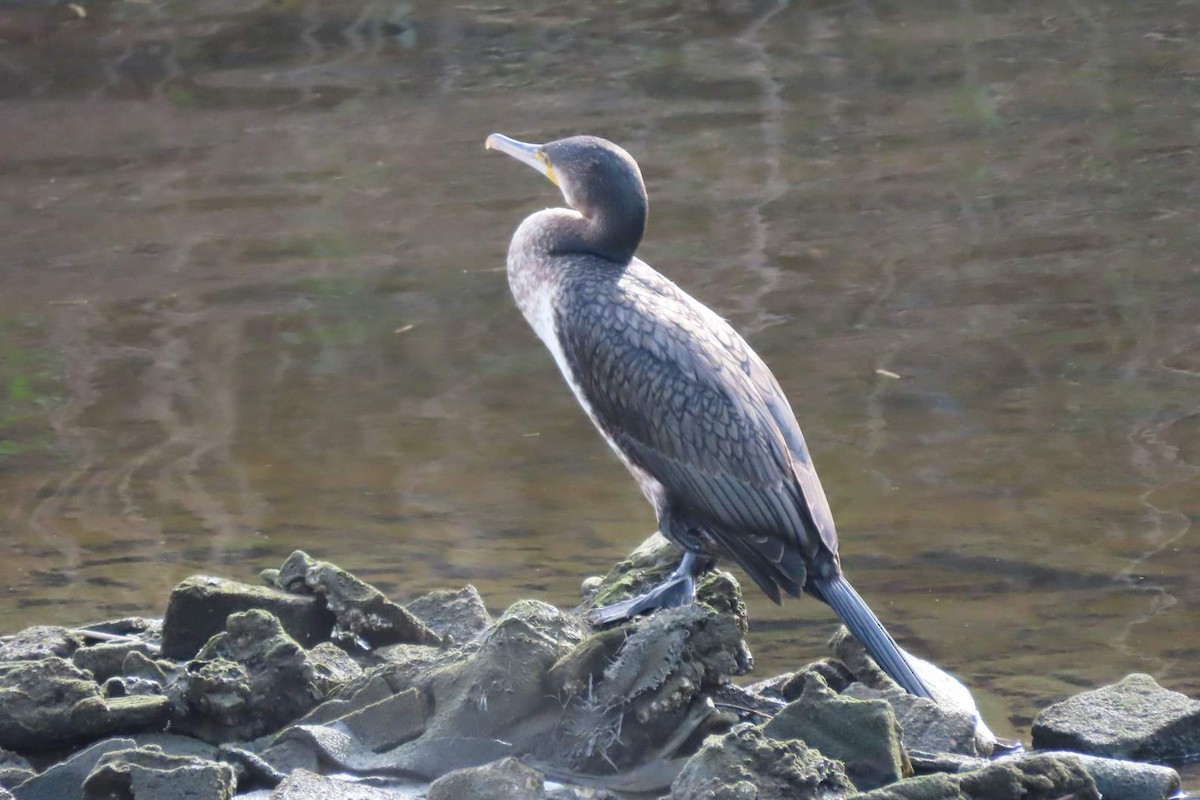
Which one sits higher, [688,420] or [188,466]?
[688,420]

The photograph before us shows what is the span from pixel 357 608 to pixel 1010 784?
170 centimetres

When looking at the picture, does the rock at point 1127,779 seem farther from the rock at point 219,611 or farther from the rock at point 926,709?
the rock at point 219,611

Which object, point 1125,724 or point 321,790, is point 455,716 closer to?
point 321,790

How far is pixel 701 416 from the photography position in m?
4.32

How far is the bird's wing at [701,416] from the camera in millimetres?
4227

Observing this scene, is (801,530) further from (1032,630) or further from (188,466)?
(188,466)

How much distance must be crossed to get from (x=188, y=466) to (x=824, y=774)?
3922 millimetres

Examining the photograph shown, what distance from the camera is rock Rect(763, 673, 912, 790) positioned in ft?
12.1

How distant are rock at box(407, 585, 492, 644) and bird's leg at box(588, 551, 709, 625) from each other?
1.34ft

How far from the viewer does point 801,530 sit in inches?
165

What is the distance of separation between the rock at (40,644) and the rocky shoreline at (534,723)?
0.07 feet

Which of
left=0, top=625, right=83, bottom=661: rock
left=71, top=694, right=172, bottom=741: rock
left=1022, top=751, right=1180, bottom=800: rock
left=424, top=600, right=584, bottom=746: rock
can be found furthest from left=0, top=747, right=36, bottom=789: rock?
left=1022, top=751, right=1180, bottom=800: rock

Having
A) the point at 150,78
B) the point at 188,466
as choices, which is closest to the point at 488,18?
the point at 150,78

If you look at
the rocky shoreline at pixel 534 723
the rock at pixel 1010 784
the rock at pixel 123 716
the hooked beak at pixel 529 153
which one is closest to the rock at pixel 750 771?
the rocky shoreline at pixel 534 723
